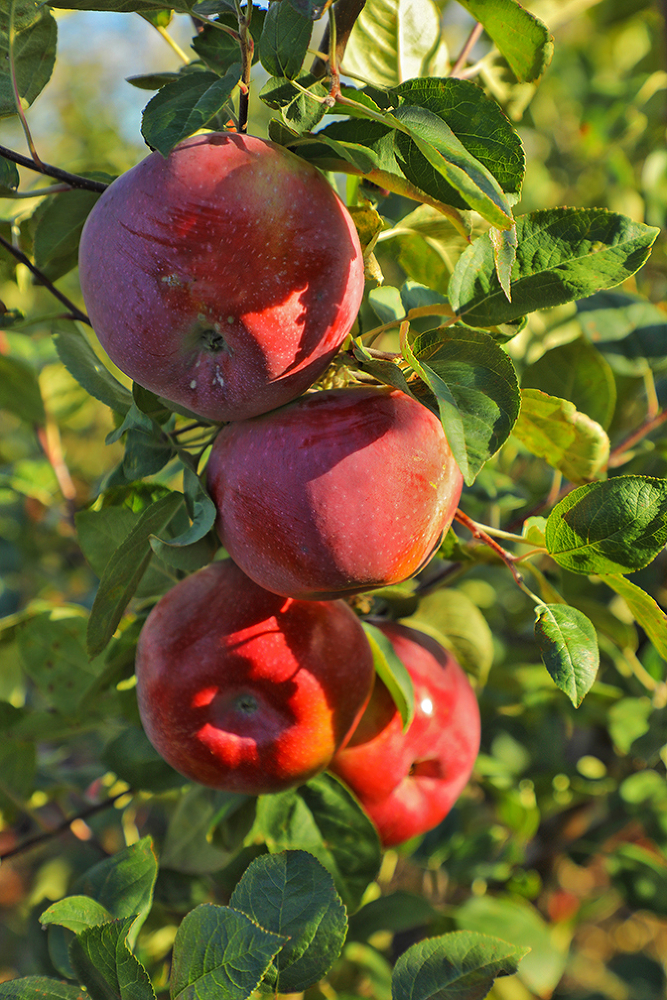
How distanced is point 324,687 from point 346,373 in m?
0.26

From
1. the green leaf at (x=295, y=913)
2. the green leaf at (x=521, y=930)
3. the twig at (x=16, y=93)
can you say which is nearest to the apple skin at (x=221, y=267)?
the twig at (x=16, y=93)

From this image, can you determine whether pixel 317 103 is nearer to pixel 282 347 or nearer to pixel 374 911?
pixel 282 347

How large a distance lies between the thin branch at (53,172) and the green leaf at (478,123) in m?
0.26

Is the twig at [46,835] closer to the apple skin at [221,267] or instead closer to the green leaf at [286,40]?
the apple skin at [221,267]

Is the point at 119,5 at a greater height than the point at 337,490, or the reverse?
the point at 119,5

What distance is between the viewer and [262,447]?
1.75ft

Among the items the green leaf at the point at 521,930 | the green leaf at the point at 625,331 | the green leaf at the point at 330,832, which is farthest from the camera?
the green leaf at the point at 521,930

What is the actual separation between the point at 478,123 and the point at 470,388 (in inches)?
6.1

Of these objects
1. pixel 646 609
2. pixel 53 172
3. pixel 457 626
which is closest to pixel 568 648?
pixel 646 609

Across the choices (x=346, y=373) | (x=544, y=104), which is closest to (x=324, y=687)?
(x=346, y=373)

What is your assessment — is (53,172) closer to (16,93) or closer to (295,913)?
(16,93)

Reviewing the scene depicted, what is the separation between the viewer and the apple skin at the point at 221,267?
461 mm

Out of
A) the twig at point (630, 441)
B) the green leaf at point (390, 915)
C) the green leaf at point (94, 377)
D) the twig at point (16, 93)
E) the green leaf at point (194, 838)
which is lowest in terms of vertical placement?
the green leaf at point (390, 915)

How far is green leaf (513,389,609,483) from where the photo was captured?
61 centimetres
